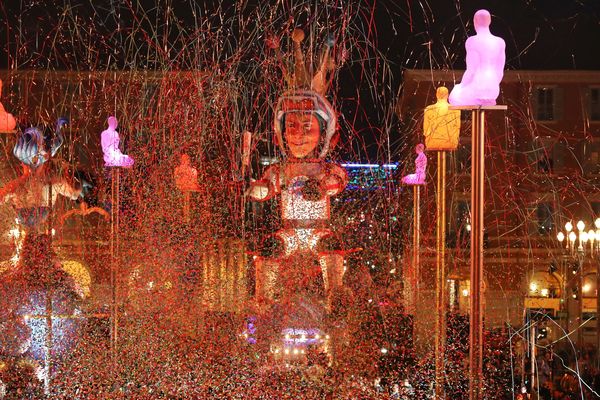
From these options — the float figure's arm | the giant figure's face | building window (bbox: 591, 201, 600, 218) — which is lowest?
the float figure's arm

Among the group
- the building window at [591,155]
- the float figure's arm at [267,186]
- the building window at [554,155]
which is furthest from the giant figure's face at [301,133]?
the building window at [591,155]

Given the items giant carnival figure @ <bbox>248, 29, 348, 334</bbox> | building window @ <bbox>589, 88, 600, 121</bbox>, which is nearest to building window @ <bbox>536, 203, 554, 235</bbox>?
building window @ <bbox>589, 88, 600, 121</bbox>

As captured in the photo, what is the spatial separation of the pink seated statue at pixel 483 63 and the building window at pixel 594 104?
10.9 m

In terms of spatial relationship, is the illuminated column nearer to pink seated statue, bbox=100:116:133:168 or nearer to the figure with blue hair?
pink seated statue, bbox=100:116:133:168

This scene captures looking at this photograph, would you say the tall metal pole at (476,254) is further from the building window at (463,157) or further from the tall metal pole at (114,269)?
the building window at (463,157)

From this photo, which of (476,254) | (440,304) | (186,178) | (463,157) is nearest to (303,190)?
(186,178)

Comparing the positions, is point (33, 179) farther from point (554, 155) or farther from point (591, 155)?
point (591, 155)

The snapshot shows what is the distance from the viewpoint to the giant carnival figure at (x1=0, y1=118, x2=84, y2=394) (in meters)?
6.66

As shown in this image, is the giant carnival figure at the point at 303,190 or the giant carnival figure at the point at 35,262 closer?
the giant carnival figure at the point at 303,190

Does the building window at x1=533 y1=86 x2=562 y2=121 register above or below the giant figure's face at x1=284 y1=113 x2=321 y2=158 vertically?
above

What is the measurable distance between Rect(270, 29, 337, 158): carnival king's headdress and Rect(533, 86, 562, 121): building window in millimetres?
6682

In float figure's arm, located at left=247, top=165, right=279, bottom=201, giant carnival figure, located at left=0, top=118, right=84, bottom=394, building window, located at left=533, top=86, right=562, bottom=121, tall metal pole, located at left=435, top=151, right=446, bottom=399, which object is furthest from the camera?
building window, located at left=533, top=86, right=562, bottom=121

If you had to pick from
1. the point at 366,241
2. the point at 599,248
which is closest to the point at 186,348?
the point at 366,241

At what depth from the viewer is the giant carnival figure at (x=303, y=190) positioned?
653 cm
